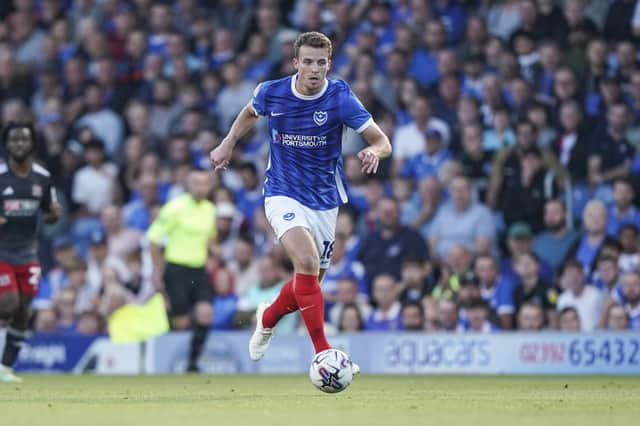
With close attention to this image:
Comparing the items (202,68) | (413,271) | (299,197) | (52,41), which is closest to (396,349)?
(413,271)

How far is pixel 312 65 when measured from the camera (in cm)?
1145

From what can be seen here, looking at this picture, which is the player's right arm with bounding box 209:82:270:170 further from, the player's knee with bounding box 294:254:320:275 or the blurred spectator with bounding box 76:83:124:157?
the blurred spectator with bounding box 76:83:124:157

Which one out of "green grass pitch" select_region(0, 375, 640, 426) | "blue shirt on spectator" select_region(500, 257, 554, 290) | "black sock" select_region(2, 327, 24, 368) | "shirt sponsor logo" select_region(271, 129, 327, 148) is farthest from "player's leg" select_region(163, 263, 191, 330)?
"shirt sponsor logo" select_region(271, 129, 327, 148)

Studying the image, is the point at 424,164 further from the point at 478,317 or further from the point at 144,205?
the point at 144,205

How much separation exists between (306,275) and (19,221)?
4.37m

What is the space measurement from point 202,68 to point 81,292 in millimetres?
4579

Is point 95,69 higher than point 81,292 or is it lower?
higher

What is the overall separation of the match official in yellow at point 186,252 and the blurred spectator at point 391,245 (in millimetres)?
2154

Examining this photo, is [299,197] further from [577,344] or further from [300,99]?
[577,344]

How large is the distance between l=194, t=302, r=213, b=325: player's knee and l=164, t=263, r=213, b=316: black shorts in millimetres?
129

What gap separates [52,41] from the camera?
2408 centimetres

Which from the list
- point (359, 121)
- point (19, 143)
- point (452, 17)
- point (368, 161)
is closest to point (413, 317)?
point (19, 143)

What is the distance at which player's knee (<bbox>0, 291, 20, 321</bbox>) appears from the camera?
14.5m

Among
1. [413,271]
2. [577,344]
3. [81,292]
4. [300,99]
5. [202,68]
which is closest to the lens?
[300,99]
